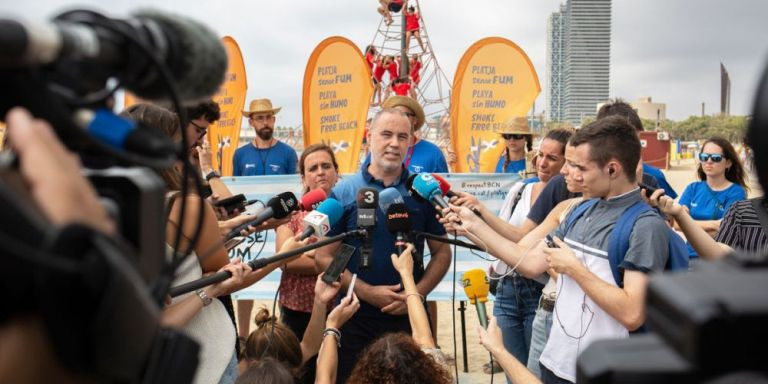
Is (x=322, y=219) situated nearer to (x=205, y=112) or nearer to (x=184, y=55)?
(x=205, y=112)

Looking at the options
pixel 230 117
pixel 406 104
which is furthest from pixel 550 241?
pixel 230 117

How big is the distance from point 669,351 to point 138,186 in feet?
2.36

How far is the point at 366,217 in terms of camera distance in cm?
347

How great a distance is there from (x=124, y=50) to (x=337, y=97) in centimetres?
866

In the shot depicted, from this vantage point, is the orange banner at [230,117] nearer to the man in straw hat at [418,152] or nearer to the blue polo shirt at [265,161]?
the blue polo shirt at [265,161]

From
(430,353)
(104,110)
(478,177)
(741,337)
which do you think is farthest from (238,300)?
(741,337)

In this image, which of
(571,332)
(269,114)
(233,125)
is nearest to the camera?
(571,332)

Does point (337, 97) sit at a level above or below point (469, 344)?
above

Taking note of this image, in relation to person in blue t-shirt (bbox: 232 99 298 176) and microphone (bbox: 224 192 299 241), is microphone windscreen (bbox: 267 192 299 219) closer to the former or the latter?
microphone (bbox: 224 192 299 241)

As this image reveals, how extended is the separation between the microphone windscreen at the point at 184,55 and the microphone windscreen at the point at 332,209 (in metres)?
2.42

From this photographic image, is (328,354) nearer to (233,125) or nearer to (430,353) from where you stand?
(430,353)

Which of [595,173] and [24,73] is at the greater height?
[24,73]

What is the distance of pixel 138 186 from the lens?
3.04 ft

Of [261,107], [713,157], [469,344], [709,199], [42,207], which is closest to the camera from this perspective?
[42,207]
